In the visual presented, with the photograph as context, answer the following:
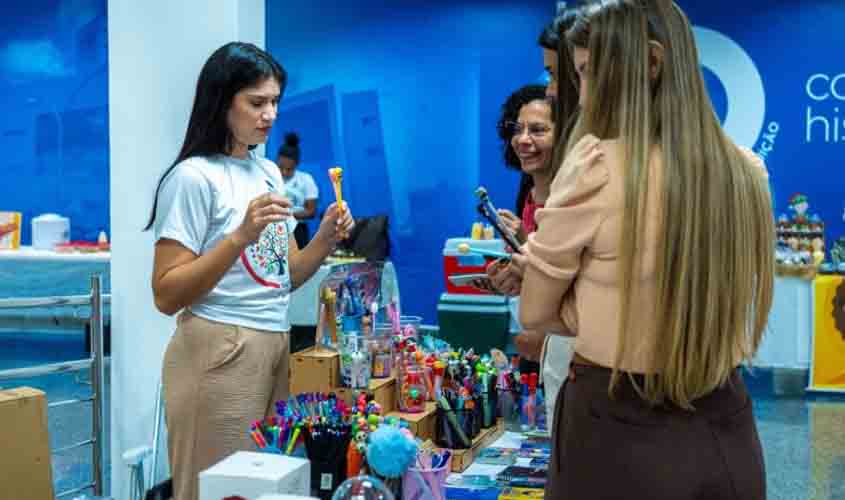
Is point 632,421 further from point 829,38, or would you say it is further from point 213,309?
point 829,38

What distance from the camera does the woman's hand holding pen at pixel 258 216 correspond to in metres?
2.17


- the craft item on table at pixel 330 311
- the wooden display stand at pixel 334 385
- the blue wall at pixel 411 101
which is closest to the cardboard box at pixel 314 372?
the wooden display stand at pixel 334 385

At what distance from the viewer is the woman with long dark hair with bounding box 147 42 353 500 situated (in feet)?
7.48

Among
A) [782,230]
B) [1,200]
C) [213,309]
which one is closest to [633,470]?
[213,309]

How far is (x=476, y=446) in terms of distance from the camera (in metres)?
2.63

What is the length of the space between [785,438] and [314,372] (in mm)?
3668

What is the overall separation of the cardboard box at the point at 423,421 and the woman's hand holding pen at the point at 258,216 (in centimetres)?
68

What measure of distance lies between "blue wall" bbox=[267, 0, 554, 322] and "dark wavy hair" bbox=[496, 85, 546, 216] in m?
5.43

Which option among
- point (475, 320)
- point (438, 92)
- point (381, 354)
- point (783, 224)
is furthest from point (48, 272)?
point (783, 224)

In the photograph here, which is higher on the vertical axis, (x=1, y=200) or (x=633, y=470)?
(x=1, y=200)

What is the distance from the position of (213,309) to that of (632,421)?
4.08 ft

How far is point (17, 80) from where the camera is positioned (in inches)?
389

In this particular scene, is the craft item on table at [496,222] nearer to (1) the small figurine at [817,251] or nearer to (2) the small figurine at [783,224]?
(1) the small figurine at [817,251]

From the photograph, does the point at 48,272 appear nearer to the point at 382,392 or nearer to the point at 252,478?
the point at 382,392
